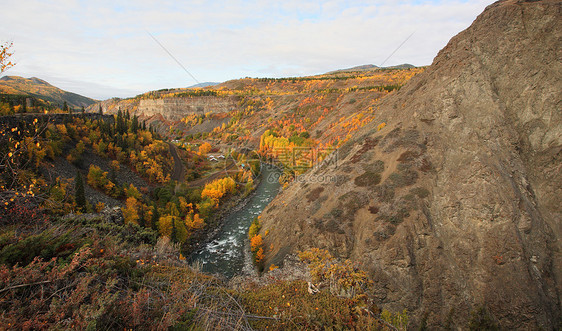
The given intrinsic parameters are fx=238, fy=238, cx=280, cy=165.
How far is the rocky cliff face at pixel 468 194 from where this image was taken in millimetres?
21359

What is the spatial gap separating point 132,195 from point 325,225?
34.1 m

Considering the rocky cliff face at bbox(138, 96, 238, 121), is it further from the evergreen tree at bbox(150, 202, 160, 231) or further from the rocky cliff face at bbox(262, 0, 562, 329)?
the rocky cliff face at bbox(262, 0, 562, 329)

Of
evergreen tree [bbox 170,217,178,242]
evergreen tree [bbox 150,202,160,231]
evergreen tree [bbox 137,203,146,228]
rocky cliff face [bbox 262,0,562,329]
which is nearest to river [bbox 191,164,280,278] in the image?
evergreen tree [bbox 170,217,178,242]

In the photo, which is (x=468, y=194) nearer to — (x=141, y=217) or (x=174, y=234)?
(x=174, y=234)

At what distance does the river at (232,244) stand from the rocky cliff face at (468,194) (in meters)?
6.16

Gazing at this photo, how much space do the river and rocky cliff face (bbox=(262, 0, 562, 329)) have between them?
20.2 ft

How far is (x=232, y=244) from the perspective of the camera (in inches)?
1606

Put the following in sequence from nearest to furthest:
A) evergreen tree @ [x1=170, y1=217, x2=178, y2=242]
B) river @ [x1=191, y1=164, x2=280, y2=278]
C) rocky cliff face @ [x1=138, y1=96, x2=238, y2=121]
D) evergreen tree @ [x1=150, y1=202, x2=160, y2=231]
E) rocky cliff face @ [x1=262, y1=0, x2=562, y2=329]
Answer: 1. rocky cliff face @ [x1=262, y1=0, x2=562, y2=329]
2. river @ [x1=191, y1=164, x2=280, y2=278]
3. evergreen tree @ [x1=150, y1=202, x2=160, y2=231]
4. evergreen tree @ [x1=170, y1=217, x2=178, y2=242]
5. rocky cliff face @ [x1=138, y1=96, x2=238, y2=121]

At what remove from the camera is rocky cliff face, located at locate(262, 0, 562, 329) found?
21359mm

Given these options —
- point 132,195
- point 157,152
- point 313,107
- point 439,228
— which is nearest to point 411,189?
point 439,228

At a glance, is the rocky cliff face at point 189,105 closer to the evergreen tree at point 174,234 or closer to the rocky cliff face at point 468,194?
the evergreen tree at point 174,234

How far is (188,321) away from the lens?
7.24m

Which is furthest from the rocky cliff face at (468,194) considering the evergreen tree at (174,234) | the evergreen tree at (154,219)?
the evergreen tree at (154,219)

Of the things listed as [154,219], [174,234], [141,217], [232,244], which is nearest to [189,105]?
[141,217]
